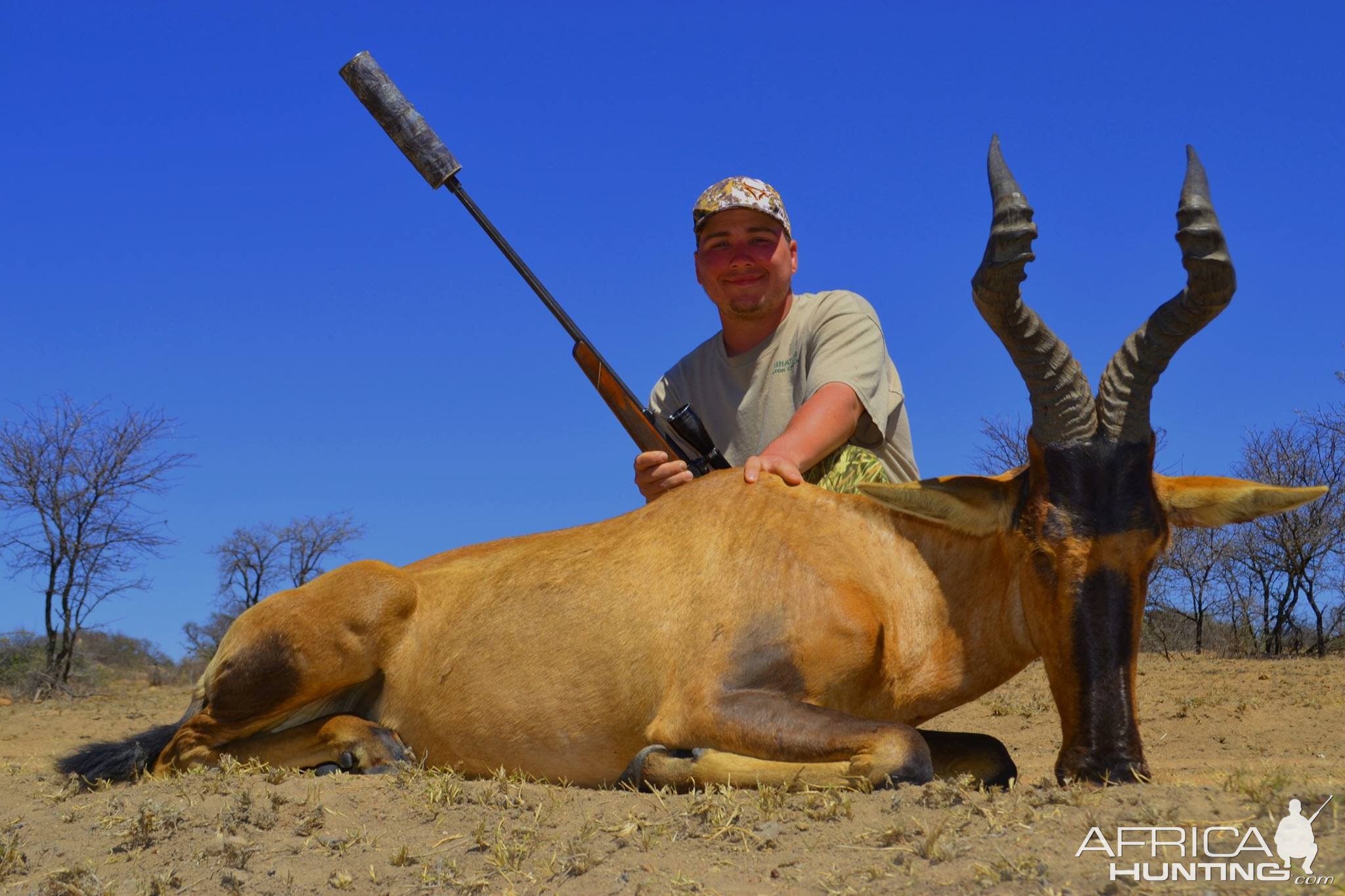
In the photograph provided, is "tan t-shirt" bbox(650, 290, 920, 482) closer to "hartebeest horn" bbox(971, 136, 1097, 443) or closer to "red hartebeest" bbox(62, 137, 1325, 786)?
"red hartebeest" bbox(62, 137, 1325, 786)

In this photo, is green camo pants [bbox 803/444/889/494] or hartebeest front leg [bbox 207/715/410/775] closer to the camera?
hartebeest front leg [bbox 207/715/410/775]

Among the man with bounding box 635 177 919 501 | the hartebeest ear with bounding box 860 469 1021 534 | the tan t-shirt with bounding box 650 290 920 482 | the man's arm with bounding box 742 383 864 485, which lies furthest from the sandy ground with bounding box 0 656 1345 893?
the tan t-shirt with bounding box 650 290 920 482

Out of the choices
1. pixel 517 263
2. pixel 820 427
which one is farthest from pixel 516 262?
pixel 820 427

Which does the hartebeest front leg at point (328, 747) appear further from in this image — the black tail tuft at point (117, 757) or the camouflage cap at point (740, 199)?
the camouflage cap at point (740, 199)

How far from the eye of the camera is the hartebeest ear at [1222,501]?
16.5 ft

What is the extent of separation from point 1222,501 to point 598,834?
2.88 meters

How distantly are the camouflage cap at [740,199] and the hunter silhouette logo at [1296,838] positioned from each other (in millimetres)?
4833

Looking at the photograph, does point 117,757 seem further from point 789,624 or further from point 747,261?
point 747,261

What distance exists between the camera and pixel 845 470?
656cm

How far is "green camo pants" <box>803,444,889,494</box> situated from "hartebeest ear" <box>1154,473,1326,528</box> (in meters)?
1.73

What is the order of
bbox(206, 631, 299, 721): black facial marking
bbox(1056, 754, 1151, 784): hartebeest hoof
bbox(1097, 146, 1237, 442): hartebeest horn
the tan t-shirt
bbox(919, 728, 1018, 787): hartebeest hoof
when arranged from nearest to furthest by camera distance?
bbox(1056, 754, 1151, 784): hartebeest hoof → bbox(1097, 146, 1237, 442): hartebeest horn → bbox(919, 728, 1018, 787): hartebeest hoof → bbox(206, 631, 299, 721): black facial marking → the tan t-shirt

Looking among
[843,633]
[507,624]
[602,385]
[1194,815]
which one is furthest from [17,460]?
[1194,815]

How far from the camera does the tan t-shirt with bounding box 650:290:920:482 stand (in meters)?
6.81

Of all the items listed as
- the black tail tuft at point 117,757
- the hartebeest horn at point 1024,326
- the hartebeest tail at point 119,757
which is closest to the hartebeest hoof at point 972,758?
the hartebeest horn at point 1024,326
